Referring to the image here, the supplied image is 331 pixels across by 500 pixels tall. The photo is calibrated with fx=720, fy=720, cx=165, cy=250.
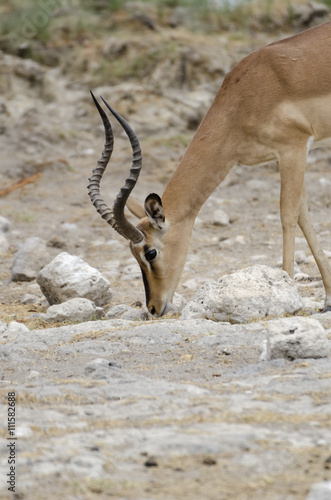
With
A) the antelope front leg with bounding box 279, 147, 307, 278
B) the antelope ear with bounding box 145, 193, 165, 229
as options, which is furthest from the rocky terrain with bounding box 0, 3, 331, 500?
the antelope ear with bounding box 145, 193, 165, 229

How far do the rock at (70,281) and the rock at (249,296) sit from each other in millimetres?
1407

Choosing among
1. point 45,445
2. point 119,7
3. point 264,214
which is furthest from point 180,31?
point 45,445

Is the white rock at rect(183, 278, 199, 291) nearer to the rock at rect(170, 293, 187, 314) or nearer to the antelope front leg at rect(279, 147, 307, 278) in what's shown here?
the rock at rect(170, 293, 187, 314)

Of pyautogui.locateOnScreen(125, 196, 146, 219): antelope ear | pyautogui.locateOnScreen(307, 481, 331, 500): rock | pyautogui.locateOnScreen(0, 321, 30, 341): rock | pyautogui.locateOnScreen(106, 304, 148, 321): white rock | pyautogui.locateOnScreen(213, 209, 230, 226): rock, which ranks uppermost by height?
pyautogui.locateOnScreen(125, 196, 146, 219): antelope ear

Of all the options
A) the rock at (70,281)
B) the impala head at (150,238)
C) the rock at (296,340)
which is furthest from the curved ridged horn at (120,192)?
the rock at (296,340)

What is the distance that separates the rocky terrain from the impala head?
0.24 metres

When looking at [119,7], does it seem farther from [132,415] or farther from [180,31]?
[132,415]

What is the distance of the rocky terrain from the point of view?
2820 mm

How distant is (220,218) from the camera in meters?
11.2

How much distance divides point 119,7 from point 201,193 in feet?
35.7

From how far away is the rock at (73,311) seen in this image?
6691mm

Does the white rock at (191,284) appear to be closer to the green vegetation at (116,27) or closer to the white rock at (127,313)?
the white rock at (127,313)

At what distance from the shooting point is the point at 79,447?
3082mm

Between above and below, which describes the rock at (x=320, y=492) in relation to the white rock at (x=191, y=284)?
above
